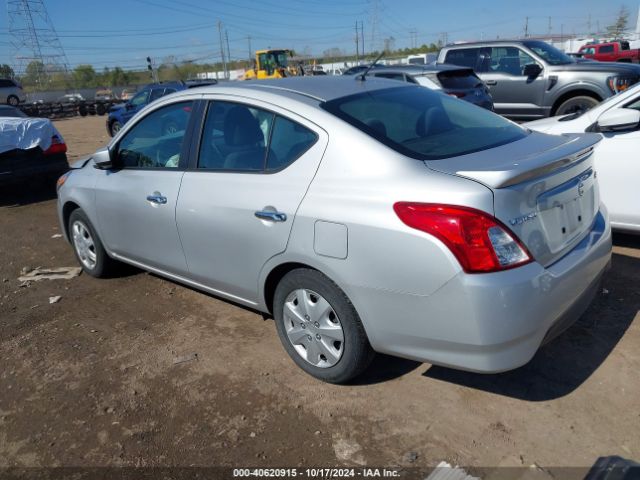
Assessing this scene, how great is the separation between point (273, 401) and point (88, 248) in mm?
2811

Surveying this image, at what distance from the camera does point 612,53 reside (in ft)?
95.1

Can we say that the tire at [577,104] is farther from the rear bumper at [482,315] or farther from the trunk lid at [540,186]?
the rear bumper at [482,315]

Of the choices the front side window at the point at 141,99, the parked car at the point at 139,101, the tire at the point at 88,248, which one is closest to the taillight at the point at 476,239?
the tire at the point at 88,248

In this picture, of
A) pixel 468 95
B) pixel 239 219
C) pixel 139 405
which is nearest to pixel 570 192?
pixel 239 219

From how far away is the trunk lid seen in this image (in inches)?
93.9

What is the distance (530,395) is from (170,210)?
2.51 m

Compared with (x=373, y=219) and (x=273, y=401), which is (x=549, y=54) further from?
(x=273, y=401)

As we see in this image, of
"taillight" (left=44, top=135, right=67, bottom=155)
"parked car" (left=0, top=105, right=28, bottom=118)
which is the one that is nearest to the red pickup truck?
"taillight" (left=44, top=135, right=67, bottom=155)

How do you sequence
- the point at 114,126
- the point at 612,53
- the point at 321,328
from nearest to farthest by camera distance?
the point at 321,328
the point at 114,126
the point at 612,53

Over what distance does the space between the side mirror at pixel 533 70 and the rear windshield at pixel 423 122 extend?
25.0 ft

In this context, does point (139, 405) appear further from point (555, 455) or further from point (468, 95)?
point (468, 95)

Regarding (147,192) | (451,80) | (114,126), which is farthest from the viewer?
(114,126)

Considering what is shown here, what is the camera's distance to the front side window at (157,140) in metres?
3.81

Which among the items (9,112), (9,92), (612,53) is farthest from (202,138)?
(9,92)
